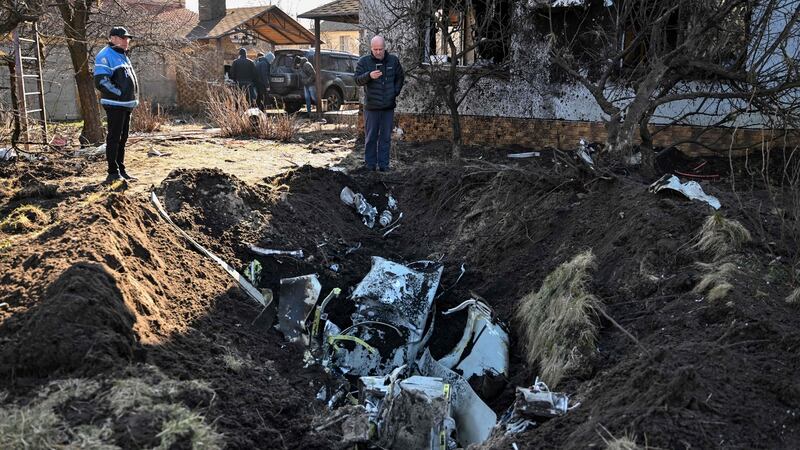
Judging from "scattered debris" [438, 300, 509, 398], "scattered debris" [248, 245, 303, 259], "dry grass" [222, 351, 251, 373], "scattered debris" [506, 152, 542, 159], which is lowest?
"scattered debris" [438, 300, 509, 398]

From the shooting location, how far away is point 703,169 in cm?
901

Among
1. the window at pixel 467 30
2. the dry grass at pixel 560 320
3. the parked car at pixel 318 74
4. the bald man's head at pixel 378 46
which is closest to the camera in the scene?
the dry grass at pixel 560 320

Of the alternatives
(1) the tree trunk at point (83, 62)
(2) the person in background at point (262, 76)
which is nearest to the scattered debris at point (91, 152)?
(1) the tree trunk at point (83, 62)

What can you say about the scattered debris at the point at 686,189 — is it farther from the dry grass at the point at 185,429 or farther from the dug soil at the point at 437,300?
the dry grass at the point at 185,429

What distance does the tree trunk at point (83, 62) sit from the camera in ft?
35.4

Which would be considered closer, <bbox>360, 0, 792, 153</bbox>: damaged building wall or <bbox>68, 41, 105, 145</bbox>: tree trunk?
<bbox>360, 0, 792, 153</bbox>: damaged building wall

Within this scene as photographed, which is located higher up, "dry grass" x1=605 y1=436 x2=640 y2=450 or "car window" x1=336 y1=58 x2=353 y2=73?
"car window" x1=336 y1=58 x2=353 y2=73

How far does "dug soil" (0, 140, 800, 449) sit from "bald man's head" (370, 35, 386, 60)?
2642mm

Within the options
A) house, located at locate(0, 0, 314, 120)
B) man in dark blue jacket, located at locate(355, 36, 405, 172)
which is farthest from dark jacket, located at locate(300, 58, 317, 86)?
man in dark blue jacket, located at locate(355, 36, 405, 172)

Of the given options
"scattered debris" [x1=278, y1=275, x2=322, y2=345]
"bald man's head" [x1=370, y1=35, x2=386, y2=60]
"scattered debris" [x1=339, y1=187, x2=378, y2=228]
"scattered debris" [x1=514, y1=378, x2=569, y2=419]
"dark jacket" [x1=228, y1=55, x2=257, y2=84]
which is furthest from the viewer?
"dark jacket" [x1=228, y1=55, x2=257, y2=84]

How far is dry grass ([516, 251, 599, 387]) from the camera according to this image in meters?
3.96

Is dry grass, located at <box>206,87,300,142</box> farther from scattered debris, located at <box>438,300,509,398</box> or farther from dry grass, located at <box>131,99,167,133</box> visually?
scattered debris, located at <box>438,300,509,398</box>

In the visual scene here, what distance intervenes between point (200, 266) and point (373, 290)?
4.65 ft

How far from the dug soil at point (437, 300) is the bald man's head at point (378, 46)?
2642 millimetres
